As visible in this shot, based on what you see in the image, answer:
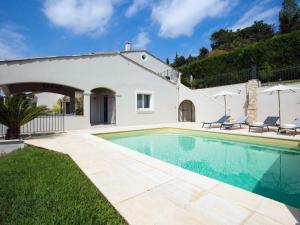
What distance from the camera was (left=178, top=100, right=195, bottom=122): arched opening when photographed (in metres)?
21.4

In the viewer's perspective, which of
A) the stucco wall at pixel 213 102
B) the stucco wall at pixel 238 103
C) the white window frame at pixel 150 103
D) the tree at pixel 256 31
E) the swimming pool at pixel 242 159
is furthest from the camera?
the tree at pixel 256 31

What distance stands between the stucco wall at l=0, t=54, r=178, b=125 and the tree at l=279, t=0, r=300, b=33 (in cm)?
3058

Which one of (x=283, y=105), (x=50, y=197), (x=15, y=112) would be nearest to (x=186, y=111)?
(x=283, y=105)

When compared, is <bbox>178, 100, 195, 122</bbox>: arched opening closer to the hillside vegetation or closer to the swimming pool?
the hillside vegetation

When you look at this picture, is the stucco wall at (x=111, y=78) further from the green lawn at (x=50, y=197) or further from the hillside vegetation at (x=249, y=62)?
the green lawn at (x=50, y=197)

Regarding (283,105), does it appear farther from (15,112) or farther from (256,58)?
(15,112)

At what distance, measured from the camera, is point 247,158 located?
24.5 feet

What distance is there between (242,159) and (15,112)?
10.2 m

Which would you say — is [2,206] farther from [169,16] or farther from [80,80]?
[169,16]

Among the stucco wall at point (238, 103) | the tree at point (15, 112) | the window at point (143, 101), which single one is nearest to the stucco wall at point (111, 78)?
the window at point (143, 101)

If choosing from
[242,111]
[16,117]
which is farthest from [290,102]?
[16,117]

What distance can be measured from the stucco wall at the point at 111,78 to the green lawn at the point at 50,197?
8.24 meters

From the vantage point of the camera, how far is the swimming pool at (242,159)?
489 centimetres

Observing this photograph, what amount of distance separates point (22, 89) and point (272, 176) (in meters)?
20.0
